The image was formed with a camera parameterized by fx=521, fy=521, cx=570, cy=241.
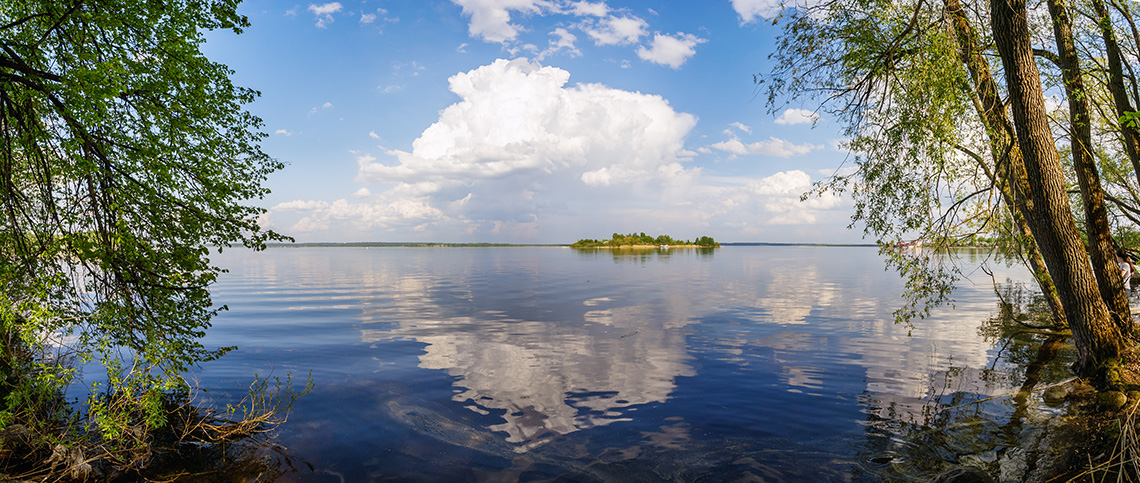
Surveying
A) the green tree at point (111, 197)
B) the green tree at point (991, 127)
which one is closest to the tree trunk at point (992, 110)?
the green tree at point (991, 127)

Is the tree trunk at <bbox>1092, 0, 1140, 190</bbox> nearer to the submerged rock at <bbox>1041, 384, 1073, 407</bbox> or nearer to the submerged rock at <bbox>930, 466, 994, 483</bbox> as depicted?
the submerged rock at <bbox>1041, 384, 1073, 407</bbox>

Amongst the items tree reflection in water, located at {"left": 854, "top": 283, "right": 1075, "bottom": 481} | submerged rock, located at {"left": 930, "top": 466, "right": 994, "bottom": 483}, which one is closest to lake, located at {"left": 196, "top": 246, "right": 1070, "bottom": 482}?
tree reflection in water, located at {"left": 854, "top": 283, "right": 1075, "bottom": 481}

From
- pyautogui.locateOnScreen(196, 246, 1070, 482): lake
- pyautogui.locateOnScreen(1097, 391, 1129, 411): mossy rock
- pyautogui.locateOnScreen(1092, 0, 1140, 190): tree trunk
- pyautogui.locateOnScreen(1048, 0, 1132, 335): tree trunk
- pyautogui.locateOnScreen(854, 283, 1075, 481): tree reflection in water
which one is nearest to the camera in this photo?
pyautogui.locateOnScreen(854, 283, 1075, 481): tree reflection in water

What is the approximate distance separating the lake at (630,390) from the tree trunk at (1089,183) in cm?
303

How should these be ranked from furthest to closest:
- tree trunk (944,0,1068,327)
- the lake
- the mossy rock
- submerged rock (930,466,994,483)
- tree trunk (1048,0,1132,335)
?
1. tree trunk (1048,0,1132,335)
2. tree trunk (944,0,1068,327)
3. the mossy rock
4. the lake
5. submerged rock (930,466,994,483)

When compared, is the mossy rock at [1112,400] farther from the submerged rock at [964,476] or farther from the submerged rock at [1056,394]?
the submerged rock at [964,476]

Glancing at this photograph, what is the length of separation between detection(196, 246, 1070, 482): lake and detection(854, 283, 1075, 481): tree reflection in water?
61 mm

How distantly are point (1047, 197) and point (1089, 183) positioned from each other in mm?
3751

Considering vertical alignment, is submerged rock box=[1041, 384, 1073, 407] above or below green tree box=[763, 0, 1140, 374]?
below

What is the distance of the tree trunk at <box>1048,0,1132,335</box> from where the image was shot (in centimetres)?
1180

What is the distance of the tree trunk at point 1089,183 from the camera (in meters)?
11.8

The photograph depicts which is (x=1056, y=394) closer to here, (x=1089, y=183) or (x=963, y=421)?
(x=963, y=421)

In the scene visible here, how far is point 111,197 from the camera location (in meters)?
9.70

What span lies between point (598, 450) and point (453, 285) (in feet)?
126
